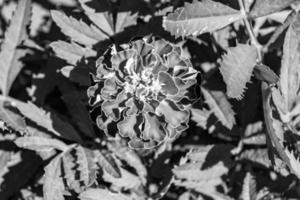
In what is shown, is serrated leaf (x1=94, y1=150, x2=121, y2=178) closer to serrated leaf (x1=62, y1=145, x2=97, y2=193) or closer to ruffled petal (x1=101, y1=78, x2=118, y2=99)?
serrated leaf (x1=62, y1=145, x2=97, y2=193)

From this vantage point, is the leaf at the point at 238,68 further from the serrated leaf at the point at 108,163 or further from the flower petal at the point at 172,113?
the serrated leaf at the point at 108,163

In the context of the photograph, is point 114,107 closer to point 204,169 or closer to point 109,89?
point 109,89

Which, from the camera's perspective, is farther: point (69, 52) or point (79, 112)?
point (79, 112)

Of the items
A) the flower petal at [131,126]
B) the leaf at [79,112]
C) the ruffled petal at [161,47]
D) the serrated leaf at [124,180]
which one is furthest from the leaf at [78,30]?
the serrated leaf at [124,180]

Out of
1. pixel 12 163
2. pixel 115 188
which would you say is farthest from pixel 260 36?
pixel 12 163

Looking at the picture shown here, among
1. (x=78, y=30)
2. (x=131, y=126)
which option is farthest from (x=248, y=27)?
(x=78, y=30)

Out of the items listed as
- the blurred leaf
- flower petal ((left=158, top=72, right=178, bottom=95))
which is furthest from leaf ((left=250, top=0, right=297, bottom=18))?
the blurred leaf

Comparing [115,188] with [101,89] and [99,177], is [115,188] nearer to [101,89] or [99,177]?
[99,177]
